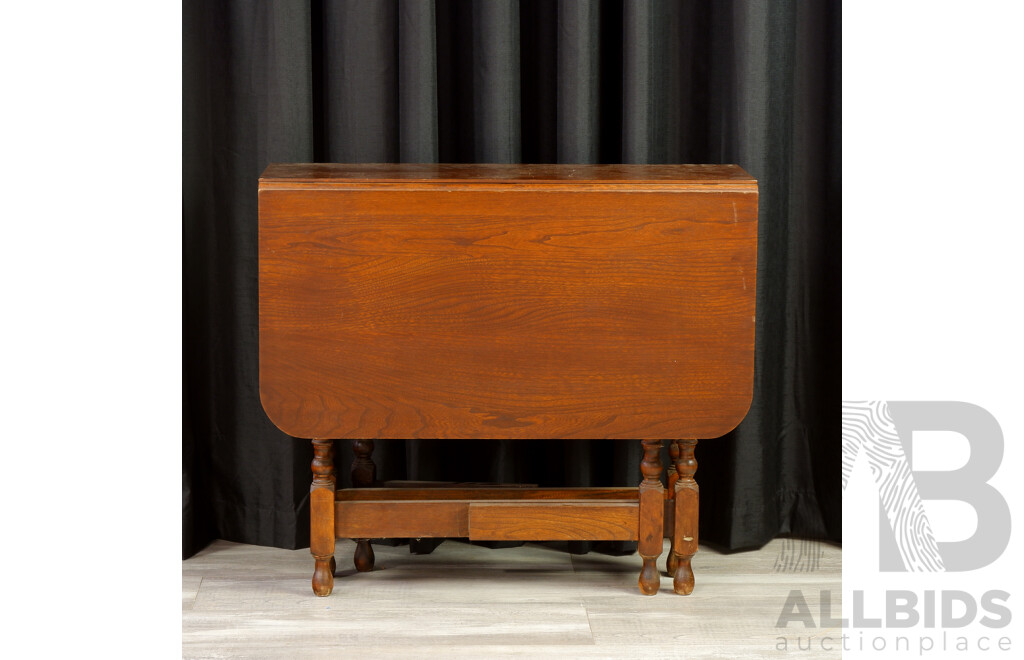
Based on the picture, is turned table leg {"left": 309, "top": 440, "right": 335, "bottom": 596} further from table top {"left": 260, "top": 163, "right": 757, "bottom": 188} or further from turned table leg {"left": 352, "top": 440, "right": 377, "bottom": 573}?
table top {"left": 260, "top": 163, "right": 757, "bottom": 188}

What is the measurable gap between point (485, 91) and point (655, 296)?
647 mm

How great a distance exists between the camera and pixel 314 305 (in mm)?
2121

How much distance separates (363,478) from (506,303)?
0.58 metres

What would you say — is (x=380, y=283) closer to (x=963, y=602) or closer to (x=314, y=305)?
(x=314, y=305)

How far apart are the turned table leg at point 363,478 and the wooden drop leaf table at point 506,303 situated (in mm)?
263

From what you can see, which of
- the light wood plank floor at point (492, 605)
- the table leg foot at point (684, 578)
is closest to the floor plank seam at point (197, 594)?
the light wood plank floor at point (492, 605)

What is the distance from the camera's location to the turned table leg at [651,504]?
2.27 m

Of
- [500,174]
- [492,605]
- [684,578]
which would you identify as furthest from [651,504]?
[500,174]

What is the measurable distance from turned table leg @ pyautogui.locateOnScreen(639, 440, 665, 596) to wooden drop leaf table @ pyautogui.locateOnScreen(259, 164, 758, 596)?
0.11 metres

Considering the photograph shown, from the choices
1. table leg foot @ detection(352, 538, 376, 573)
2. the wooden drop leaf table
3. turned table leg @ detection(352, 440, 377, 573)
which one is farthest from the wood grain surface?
table leg foot @ detection(352, 538, 376, 573)

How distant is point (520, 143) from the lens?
8.19ft

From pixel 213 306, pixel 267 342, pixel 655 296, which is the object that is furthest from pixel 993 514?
pixel 213 306

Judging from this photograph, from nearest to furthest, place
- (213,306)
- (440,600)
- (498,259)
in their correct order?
(498,259), (440,600), (213,306)

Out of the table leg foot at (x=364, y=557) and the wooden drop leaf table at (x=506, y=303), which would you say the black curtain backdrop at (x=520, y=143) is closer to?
the table leg foot at (x=364, y=557)
